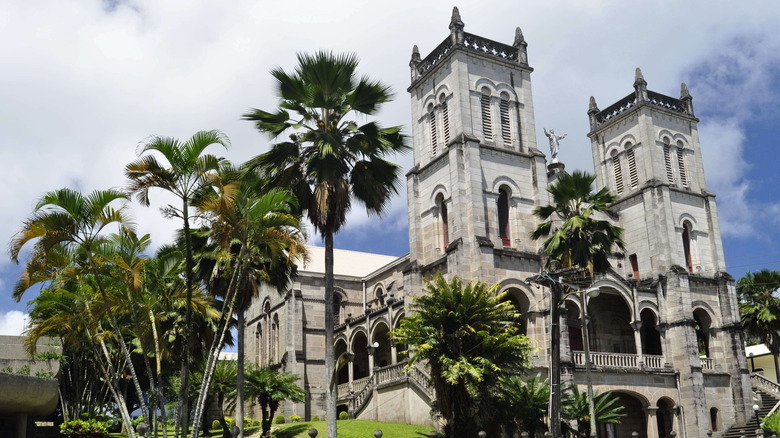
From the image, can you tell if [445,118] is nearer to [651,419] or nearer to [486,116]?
[486,116]

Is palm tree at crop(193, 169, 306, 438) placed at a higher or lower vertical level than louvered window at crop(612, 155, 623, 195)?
lower

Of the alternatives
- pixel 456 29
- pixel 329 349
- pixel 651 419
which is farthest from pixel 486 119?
pixel 329 349

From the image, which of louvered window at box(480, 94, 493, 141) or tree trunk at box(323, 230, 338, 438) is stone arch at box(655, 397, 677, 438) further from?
tree trunk at box(323, 230, 338, 438)

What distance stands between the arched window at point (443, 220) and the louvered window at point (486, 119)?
14.0ft

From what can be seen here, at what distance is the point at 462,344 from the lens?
93.3ft

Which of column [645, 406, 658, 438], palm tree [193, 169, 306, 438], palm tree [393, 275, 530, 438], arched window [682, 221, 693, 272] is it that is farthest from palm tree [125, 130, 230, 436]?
arched window [682, 221, 693, 272]

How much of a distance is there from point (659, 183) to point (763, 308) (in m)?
10.7

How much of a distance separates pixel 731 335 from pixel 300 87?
34.5 meters

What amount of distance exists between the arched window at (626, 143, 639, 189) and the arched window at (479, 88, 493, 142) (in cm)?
1357

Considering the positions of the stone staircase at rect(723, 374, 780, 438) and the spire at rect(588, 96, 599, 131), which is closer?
the stone staircase at rect(723, 374, 780, 438)

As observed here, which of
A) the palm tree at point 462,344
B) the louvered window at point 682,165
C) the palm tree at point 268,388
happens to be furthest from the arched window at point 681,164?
the palm tree at point 268,388

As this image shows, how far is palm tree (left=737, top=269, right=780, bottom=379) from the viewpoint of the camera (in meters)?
49.2

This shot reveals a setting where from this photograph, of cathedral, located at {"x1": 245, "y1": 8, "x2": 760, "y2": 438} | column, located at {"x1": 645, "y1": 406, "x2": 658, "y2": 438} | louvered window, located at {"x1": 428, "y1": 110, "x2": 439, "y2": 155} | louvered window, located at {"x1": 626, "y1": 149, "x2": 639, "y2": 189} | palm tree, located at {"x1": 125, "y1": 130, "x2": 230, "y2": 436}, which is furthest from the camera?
louvered window, located at {"x1": 626, "y1": 149, "x2": 639, "y2": 189}

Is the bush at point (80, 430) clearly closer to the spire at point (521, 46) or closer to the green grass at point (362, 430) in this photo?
the green grass at point (362, 430)
